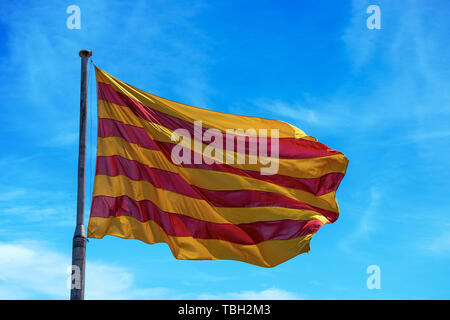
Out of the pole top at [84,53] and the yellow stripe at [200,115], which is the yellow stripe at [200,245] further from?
the pole top at [84,53]

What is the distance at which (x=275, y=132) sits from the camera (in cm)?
1606

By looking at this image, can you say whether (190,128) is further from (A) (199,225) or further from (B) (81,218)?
(B) (81,218)

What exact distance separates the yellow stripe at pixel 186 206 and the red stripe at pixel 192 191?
0.35 ft

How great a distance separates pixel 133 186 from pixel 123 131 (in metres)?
1.37

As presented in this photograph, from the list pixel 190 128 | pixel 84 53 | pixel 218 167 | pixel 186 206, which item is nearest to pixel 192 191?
pixel 186 206

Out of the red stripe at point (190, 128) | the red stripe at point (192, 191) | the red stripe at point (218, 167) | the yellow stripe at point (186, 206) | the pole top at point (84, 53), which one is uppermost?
the pole top at point (84, 53)

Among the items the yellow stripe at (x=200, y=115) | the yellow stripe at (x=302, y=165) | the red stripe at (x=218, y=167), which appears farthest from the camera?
the yellow stripe at (x=302, y=165)

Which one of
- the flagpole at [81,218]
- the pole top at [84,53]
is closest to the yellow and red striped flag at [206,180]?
the flagpole at [81,218]

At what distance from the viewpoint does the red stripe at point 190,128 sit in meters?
13.9

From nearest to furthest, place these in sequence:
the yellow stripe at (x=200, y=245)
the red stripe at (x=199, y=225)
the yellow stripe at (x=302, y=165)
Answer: the yellow stripe at (x=200, y=245)
the red stripe at (x=199, y=225)
the yellow stripe at (x=302, y=165)

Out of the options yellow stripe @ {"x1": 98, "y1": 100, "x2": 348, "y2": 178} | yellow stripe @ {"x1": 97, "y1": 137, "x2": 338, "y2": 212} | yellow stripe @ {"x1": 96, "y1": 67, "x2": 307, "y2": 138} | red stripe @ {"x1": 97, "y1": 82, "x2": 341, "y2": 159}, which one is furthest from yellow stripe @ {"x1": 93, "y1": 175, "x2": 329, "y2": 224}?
yellow stripe @ {"x1": 96, "y1": 67, "x2": 307, "y2": 138}

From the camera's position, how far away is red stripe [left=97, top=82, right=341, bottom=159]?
13945 millimetres

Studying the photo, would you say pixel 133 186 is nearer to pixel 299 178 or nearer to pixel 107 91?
pixel 107 91
